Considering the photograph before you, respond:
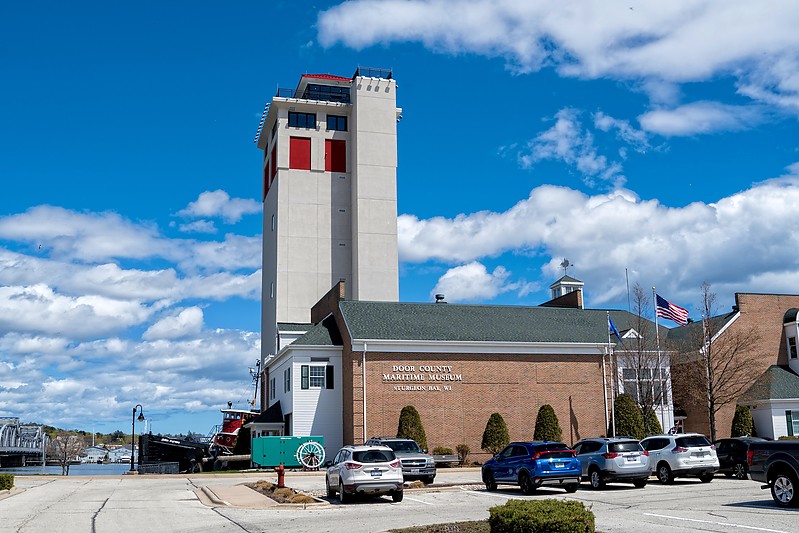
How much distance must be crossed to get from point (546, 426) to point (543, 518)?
118 ft

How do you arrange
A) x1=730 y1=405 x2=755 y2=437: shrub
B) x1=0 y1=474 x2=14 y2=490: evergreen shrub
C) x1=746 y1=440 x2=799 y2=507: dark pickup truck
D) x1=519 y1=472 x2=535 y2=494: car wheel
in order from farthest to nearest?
x1=730 y1=405 x2=755 y2=437: shrub
x1=0 y1=474 x2=14 y2=490: evergreen shrub
x1=519 y1=472 x2=535 y2=494: car wheel
x1=746 y1=440 x2=799 y2=507: dark pickup truck

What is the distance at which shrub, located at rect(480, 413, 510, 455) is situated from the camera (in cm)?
4556

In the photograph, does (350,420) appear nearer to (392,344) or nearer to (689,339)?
(392,344)

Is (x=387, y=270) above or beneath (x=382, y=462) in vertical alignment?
above

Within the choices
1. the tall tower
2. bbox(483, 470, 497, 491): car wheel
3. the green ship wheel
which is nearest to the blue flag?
the green ship wheel

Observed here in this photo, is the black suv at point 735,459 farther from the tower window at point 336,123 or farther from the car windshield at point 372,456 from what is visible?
the tower window at point 336,123

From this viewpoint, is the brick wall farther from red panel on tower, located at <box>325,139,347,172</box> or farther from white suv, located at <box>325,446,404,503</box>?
red panel on tower, located at <box>325,139,347,172</box>

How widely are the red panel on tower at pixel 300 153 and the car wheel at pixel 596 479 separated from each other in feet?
184

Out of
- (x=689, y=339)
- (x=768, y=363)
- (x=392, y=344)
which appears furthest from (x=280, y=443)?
(x=768, y=363)

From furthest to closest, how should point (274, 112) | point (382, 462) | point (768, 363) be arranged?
point (274, 112) < point (768, 363) < point (382, 462)

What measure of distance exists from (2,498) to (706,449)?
24162mm

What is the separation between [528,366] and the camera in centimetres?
4859

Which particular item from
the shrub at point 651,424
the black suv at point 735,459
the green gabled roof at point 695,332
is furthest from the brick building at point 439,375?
the black suv at point 735,459

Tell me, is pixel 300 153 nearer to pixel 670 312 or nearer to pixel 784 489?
pixel 670 312
